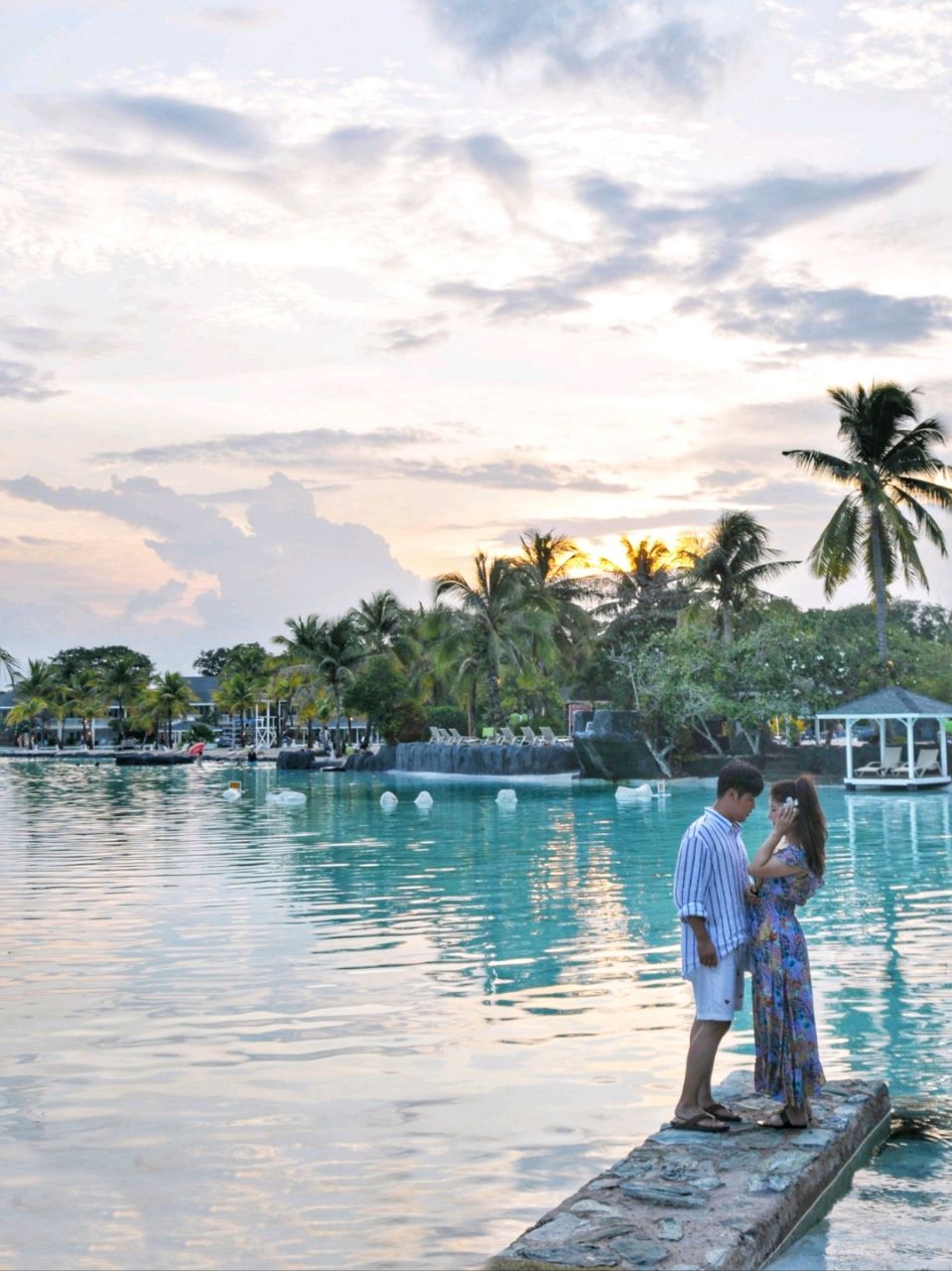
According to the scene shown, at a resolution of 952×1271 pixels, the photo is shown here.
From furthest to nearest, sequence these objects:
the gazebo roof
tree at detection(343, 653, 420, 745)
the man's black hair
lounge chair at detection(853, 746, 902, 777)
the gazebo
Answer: tree at detection(343, 653, 420, 745) < lounge chair at detection(853, 746, 902, 777) < the gazebo < the gazebo roof < the man's black hair

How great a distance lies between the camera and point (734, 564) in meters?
45.5

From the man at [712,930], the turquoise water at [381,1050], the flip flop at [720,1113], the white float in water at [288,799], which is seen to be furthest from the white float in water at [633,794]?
the man at [712,930]

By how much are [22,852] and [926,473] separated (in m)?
26.6

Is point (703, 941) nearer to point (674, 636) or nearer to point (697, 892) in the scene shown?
point (697, 892)

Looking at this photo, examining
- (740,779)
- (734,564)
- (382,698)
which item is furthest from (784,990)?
(382,698)

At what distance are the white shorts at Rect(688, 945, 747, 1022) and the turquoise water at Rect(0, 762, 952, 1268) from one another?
0.84 metres

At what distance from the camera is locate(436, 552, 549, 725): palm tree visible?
46.4 metres

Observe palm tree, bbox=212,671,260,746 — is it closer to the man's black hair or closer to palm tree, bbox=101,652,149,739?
palm tree, bbox=101,652,149,739

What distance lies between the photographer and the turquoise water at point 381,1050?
5.44 metres

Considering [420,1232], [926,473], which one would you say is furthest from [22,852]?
[926,473]

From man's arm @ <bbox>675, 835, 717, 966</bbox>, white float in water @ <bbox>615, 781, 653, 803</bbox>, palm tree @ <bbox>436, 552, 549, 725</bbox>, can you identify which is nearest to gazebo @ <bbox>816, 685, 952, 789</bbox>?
white float in water @ <bbox>615, 781, 653, 803</bbox>

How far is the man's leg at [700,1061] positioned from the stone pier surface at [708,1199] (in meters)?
0.12

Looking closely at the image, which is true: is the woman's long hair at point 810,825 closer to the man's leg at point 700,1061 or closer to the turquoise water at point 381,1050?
the man's leg at point 700,1061

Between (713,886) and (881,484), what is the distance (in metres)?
34.5
